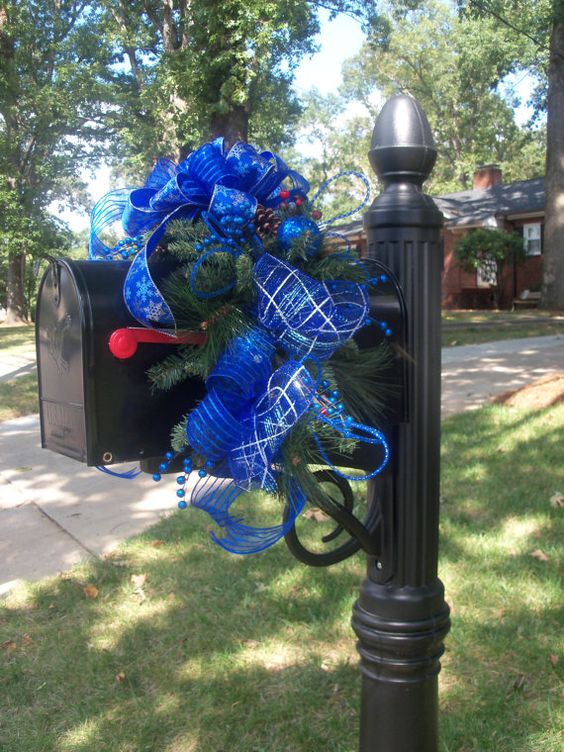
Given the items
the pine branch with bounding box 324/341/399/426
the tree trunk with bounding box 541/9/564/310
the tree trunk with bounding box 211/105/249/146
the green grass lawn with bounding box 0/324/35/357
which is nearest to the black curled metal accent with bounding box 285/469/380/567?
the pine branch with bounding box 324/341/399/426

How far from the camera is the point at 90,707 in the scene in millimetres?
2580

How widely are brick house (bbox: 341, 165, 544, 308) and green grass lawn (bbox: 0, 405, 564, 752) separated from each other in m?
19.6

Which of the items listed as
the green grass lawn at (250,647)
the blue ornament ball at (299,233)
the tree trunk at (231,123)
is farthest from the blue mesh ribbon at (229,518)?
the tree trunk at (231,123)

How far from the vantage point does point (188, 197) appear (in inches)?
53.7

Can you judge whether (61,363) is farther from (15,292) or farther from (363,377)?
(15,292)

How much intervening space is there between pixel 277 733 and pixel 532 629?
3.56 ft

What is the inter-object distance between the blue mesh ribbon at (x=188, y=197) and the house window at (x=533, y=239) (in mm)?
23702

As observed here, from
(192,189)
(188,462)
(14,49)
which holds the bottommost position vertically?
(188,462)

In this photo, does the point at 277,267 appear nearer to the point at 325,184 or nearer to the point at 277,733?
the point at 325,184

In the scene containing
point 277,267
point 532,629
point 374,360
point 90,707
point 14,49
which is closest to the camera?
point 277,267

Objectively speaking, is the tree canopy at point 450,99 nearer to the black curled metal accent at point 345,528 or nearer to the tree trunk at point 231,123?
the tree trunk at point 231,123

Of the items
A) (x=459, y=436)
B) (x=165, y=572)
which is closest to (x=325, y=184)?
(x=165, y=572)

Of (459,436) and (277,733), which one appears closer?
(277,733)

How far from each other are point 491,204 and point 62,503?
75.8 ft
